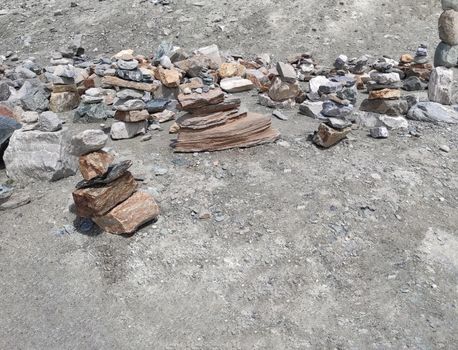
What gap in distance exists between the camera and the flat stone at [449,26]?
402 inches

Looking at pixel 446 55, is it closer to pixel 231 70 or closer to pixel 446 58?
pixel 446 58

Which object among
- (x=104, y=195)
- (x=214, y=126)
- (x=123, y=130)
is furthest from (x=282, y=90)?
(x=104, y=195)

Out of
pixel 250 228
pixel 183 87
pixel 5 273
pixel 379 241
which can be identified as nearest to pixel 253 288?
pixel 250 228

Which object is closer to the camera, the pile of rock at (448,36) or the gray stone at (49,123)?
the gray stone at (49,123)

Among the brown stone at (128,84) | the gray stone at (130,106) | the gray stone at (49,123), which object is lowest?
the brown stone at (128,84)

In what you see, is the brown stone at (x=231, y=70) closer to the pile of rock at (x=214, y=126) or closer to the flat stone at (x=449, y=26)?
the pile of rock at (x=214, y=126)

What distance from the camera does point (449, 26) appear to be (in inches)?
406

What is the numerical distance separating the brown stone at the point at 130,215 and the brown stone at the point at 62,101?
4191 mm

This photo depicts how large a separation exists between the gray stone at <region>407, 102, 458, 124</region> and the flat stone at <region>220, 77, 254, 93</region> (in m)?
3.29

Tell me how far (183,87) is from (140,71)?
0.88m

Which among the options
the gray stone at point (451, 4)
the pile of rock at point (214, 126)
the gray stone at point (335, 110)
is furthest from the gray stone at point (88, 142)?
the gray stone at point (451, 4)

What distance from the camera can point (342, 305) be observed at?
5.29 meters

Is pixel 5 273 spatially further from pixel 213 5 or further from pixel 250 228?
pixel 213 5

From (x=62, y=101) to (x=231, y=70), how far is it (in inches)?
140
